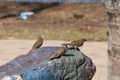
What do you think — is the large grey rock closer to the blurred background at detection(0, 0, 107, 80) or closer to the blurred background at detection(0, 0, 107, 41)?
the blurred background at detection(0, 0, 107, 80)

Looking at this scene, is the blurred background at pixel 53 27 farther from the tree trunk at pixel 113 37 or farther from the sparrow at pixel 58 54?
the tree trunk at pixel 113 37

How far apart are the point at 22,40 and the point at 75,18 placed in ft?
12.2

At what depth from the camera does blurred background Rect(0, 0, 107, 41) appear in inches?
570

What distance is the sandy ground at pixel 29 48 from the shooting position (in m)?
11.3

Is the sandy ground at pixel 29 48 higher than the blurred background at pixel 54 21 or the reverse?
the reverse

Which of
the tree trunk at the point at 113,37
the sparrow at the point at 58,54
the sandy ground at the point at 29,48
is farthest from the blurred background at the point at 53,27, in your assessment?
the tree trunk at the point at 113,37

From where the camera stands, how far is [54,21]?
16812mm

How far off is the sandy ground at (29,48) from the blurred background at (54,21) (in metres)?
0.53

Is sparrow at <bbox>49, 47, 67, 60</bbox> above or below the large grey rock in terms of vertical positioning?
above

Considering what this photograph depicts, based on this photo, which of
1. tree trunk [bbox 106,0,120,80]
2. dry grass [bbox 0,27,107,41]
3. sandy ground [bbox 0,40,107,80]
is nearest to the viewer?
tree trunk [bbox 106,0,120,80]

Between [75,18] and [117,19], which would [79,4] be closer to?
[75,18]

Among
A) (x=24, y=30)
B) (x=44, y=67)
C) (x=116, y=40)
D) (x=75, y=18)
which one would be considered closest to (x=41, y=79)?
(x=44, y=67)

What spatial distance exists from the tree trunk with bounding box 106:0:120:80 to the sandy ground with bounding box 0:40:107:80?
4608 mm

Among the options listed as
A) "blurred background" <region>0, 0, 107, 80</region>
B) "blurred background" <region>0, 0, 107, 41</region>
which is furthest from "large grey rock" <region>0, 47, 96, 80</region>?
"blurred background" <region>0, 0, 107, 41</region>
